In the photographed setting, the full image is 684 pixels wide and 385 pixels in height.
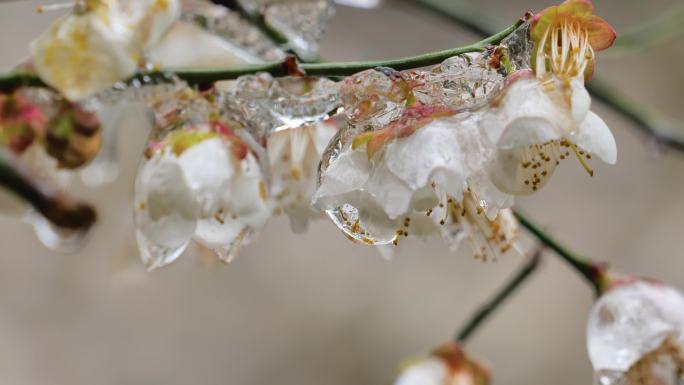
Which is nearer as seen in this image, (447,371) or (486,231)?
(486,231)

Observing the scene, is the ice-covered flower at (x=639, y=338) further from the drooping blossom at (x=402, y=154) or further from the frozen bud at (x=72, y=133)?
the frozen bud at (x=72, y=133)

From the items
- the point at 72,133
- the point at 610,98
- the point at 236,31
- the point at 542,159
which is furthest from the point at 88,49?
the point at 610,98

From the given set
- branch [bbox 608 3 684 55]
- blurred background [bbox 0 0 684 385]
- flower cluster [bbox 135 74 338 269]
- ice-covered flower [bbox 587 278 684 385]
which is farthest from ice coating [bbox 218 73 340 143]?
blurred background [bbox 0 0 684 385]

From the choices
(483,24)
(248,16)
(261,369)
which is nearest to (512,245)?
(248,16)

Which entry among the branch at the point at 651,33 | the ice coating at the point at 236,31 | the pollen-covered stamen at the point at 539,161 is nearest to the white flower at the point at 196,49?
the ice coating at the point at 236,31

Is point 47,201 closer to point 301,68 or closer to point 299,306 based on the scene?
point 301,68

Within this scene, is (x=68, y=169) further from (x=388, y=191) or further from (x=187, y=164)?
(x=388, y=191)
